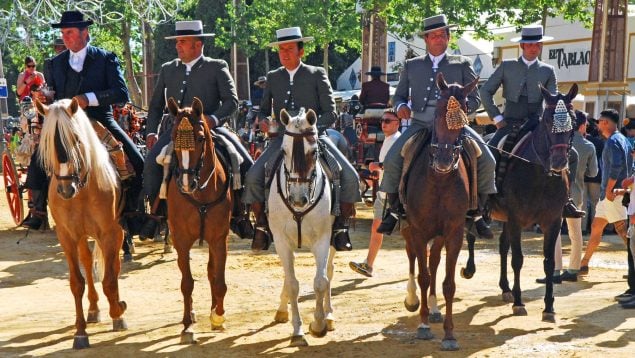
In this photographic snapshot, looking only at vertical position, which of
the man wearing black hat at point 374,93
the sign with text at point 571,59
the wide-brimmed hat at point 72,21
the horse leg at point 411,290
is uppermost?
the sign with text at point 571,59

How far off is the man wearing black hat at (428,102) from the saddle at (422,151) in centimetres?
14

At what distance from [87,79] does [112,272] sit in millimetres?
2253

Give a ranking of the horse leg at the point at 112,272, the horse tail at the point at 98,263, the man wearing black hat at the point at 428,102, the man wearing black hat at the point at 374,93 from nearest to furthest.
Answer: the horse leg at the point at 112,272
the man wearing black hat at the point at 428,102
the horse tail at the point at 98,263
the man wearing black hat at the point at 374,93

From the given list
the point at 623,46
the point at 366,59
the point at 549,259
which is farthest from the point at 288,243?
the point at 366,59

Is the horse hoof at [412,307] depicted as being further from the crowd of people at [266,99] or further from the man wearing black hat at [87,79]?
the man wearing black hat at [87,79]

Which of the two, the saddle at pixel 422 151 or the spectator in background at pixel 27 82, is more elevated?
the spectator in background at pixel 27 82

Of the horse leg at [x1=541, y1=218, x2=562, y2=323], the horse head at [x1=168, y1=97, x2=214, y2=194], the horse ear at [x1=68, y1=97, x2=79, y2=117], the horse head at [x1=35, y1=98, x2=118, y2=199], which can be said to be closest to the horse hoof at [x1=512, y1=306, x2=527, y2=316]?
the horse leg at [x1=541, y1=218, x2=562, y2=323]

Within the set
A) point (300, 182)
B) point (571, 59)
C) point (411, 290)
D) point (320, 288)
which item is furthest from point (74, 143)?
point (571, 59)

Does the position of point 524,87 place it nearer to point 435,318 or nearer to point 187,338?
point 435,318

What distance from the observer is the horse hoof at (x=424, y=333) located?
972cm

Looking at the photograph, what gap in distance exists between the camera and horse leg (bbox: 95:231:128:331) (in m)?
10.1

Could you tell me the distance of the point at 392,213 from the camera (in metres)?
10.5

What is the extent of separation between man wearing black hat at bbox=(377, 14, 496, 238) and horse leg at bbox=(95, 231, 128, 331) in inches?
111

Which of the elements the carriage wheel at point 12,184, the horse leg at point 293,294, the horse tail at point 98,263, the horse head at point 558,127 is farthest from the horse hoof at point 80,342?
the carriage wheel at point 12,184
